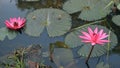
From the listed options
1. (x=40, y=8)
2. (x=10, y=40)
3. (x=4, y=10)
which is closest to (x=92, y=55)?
(x=10, y=40)

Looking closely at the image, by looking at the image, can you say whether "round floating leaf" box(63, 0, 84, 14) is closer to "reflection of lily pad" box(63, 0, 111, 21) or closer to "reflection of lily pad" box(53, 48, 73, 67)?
"reflection of lily pad" box(63, 0, 111, 21)

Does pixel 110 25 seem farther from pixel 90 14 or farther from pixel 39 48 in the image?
pixel 39 48

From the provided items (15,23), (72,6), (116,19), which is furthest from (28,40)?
(116,19)

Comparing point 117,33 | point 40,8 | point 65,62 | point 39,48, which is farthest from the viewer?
point 40,8

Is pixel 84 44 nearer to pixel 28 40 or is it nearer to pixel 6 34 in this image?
pixel 28 40

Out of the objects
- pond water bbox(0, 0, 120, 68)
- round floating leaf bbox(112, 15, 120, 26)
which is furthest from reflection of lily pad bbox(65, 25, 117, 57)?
round floating leaf bbox(112, 15, 120, 26)
